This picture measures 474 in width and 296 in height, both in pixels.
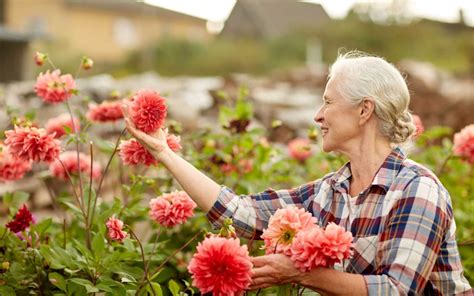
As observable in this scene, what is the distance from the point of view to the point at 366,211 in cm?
178

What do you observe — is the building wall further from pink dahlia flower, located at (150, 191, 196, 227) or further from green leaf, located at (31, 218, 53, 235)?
pink dahlia flower, located at (150, 191, 196, 227)

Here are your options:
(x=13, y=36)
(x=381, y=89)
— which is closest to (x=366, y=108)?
(x=381, y=89)

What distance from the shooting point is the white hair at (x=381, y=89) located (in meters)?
1.81

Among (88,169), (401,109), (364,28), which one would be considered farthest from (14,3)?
(401,109)

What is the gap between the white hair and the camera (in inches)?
71.3

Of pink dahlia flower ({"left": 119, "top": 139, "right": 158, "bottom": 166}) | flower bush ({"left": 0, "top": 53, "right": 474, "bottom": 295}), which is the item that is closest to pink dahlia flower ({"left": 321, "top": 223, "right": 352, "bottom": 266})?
flower bush ({"left": 0, "top": 53, "right": 474, "bottom": 295})

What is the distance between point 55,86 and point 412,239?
123 cm

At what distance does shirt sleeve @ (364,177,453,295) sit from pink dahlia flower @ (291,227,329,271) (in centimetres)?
22

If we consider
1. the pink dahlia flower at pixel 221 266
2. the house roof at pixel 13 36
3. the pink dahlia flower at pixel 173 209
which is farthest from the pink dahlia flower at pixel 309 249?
the house roof at pixel 13 36

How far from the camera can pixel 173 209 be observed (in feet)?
6.11

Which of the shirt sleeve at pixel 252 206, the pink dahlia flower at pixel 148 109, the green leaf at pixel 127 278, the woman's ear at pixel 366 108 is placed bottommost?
the green leaf at pixel 127 278

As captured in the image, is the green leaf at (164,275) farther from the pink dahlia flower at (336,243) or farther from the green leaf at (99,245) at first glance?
the pink dahlia flower at (336,243)

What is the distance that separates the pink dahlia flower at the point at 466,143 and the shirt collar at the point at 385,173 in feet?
3.18

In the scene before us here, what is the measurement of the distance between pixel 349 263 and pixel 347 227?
0.10 metres
